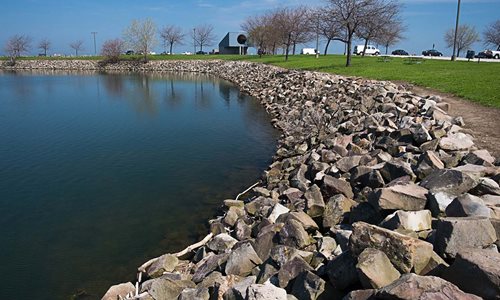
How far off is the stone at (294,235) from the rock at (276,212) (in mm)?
1055

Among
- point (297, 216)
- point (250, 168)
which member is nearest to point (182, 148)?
point (250, 168)

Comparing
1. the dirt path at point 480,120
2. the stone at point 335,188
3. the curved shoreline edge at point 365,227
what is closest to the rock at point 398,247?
the curved shoreline edge at point 365,227

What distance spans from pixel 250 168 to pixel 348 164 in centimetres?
513

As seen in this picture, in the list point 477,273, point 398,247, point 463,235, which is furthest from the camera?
point 463,235

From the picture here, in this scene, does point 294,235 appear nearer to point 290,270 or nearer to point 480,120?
point 290,270

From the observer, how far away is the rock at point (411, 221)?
5.30m

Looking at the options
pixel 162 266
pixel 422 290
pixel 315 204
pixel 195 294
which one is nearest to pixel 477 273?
pixel 422 290

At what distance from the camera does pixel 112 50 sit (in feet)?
272

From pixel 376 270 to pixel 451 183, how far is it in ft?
9.45

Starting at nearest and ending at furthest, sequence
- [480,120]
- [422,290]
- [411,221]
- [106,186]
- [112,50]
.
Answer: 1. [422,290]
2. [411,221]
3. [480,120]
4. [106,186]
5. [112,50]

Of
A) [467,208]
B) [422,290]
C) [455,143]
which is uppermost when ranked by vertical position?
[455,143]

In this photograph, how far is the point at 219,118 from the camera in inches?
977

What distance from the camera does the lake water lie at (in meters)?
8.10

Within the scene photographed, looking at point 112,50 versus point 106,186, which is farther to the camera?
point 112,50
